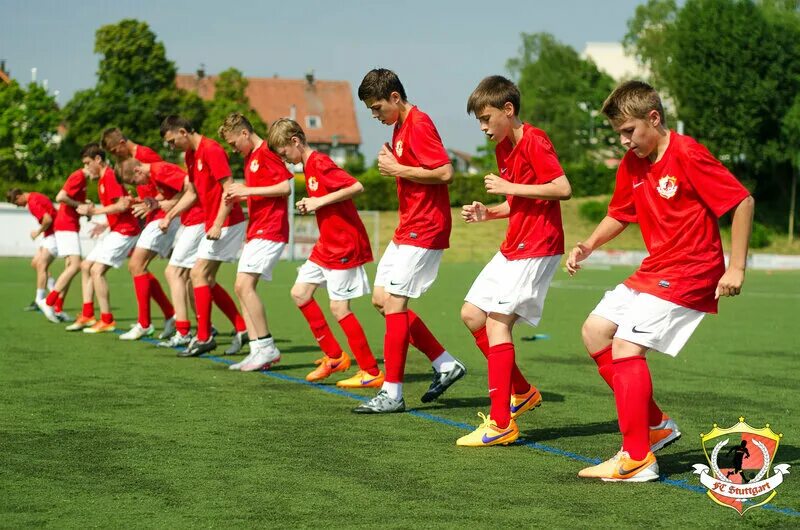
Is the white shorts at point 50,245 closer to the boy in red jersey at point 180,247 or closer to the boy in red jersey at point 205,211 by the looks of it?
the boy in red jersey at point 180,247

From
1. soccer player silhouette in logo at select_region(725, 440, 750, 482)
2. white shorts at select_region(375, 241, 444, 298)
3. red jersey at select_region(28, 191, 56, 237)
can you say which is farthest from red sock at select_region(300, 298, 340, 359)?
red jersey at select_region(28, 191, 56, 237)

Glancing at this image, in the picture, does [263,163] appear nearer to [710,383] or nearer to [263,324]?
[263,324]

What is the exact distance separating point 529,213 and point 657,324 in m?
1.45

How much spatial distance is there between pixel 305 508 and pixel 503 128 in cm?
267

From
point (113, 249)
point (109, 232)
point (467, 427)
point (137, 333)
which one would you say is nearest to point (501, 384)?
point (467, 427)

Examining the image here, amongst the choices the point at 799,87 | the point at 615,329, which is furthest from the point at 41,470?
the point at 799,87

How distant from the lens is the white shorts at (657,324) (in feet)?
18.9

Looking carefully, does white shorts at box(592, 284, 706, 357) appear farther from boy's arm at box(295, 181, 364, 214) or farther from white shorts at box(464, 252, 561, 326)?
boy's arm at box(295, 181, 364, 214)

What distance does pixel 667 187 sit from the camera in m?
5.80

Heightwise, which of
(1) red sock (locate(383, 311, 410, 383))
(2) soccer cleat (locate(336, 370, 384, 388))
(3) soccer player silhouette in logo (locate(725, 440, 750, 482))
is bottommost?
Answer: (2) soccer cleat (locate(336, 370, 384, 388))

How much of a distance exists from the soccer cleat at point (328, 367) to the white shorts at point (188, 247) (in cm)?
217

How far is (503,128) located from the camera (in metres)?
6.89

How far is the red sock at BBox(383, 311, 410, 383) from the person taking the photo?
7992 mm

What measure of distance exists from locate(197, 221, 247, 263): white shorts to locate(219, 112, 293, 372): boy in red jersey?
0.80 meters
